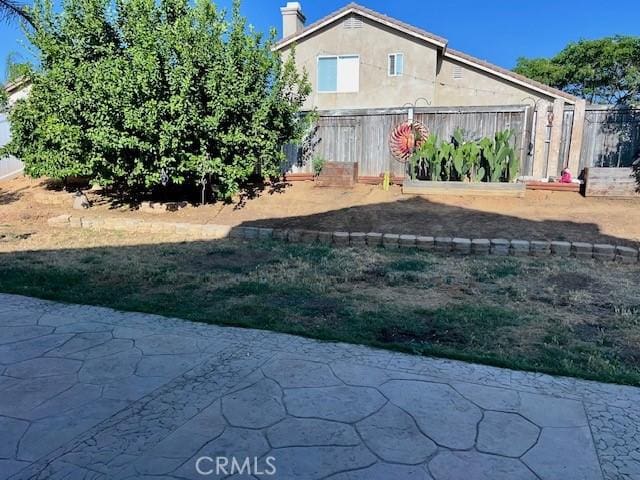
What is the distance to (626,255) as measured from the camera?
591cm

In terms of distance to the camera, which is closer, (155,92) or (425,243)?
(425,243)

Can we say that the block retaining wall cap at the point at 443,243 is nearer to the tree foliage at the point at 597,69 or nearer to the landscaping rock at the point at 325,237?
the landscaping rock at the point at 325,237

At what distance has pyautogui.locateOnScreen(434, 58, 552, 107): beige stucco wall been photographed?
16062mm

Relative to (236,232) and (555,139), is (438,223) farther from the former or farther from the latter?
(555,139)

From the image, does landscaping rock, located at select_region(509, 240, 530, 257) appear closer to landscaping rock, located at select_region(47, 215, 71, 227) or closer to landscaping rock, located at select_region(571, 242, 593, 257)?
landscaping rock, located at select_region(571, 242, 593, 257)

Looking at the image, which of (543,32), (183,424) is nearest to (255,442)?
(183,424)

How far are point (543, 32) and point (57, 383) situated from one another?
32.1m

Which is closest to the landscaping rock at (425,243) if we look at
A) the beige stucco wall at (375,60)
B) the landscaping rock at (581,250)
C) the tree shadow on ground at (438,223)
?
the tree shadow on ground at (438,223)

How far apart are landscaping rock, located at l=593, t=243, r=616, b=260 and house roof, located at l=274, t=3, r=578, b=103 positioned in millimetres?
10712

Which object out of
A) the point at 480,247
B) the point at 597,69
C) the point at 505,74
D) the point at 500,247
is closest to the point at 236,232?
the point at 480,247

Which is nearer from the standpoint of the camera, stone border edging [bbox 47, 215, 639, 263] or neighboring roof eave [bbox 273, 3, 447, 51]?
stone border edging [bbox 47, 215, 639, 263]

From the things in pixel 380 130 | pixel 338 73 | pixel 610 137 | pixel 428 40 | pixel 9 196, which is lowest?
pixel 9 196

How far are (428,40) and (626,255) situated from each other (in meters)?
11.6

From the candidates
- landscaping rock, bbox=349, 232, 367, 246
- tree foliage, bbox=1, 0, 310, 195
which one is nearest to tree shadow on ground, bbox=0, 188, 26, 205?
tree foliage, bbox=1, 0, 310, 195
